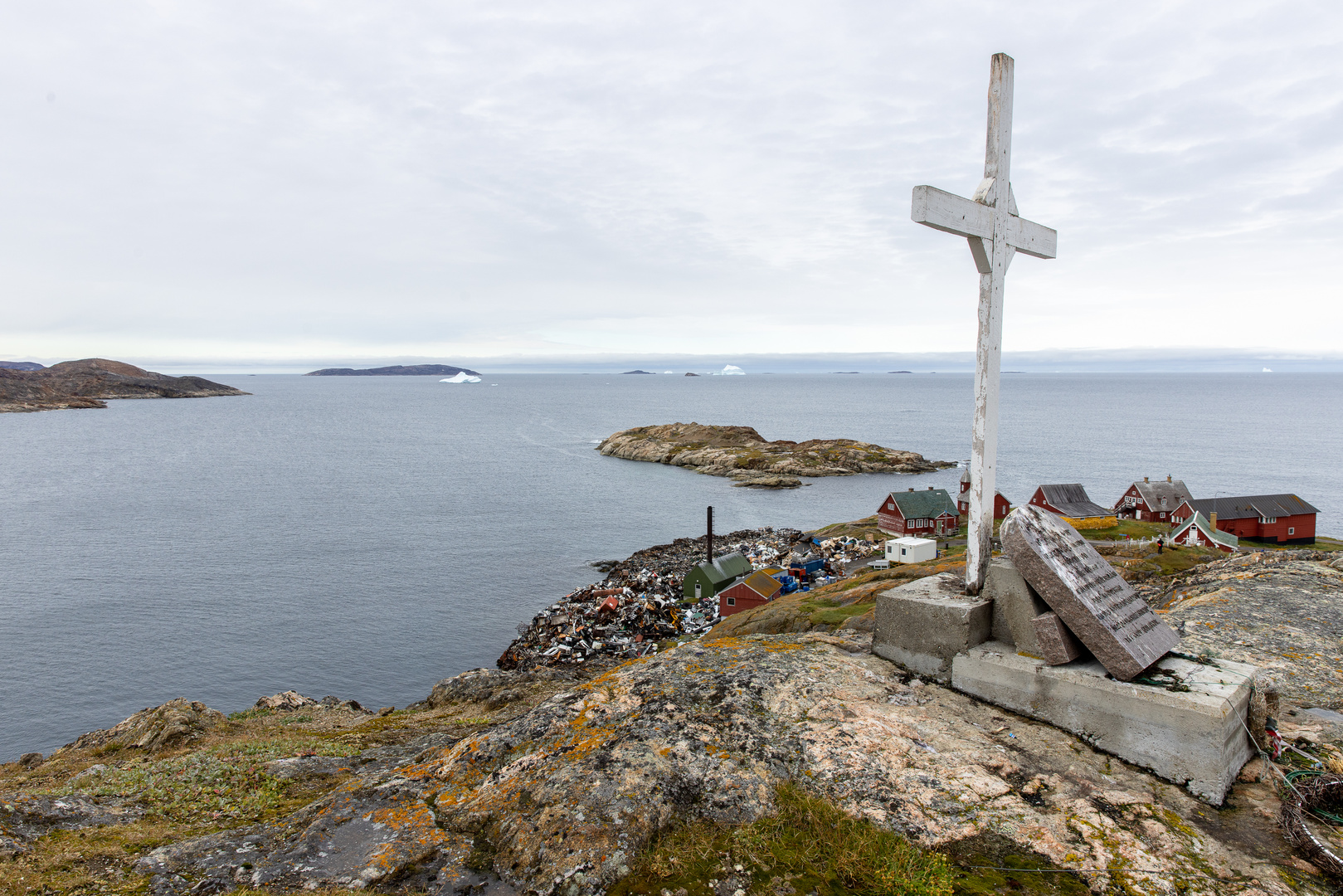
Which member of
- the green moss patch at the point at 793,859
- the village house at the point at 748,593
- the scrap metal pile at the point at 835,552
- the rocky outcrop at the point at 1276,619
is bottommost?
the scrap metal pile at the point at 835,552

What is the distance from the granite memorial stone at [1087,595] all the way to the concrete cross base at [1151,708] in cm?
26

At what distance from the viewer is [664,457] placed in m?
105

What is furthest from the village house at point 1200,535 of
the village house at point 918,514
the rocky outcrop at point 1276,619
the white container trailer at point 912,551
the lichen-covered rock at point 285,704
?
the lichen-covered rock at point 285,704

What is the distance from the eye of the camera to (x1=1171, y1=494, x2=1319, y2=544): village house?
48.3 m

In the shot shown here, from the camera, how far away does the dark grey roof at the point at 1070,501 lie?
5184 centimetres

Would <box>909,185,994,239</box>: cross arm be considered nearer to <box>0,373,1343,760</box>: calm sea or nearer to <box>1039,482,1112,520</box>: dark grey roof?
<box>0,373,1343,760</box>: calm sea

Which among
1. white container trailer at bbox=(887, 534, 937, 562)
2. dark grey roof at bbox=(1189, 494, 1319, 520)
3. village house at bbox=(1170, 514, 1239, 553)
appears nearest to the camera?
white container trailer at bbox=(887, 534, 937, 562)

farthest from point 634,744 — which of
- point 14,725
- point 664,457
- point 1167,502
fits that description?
point 664,457

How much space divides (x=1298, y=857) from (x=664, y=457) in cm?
9997

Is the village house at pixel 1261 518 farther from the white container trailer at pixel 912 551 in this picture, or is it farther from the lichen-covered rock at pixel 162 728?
the lichen-covered rock at pixel 162 728

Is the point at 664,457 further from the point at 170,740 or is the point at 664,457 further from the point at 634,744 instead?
the point at 634,744

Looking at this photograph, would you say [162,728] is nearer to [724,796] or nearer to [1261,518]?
[724,796]

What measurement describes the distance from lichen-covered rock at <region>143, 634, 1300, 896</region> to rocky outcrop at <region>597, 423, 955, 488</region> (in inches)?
3128

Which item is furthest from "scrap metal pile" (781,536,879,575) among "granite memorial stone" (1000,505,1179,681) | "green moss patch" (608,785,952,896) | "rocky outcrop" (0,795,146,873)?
"rocky outcrop" (0,795,146,873)
